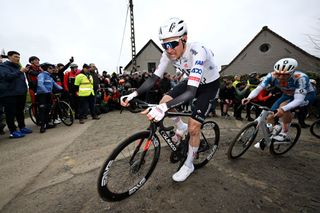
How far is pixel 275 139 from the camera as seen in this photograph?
366cm

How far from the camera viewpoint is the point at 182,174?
8.79 ft

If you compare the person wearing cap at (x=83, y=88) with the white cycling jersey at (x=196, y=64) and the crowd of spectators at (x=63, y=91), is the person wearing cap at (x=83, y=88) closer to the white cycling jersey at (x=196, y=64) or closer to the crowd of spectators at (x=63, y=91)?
the crowd of spectators at (x=63, y=91)

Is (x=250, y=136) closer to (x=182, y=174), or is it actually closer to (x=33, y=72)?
(x=182, y=174)

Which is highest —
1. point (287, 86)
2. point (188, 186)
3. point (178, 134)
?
point (287, 86)

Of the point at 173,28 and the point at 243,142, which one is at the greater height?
the point at 173,28

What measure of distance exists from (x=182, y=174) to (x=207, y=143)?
851mm

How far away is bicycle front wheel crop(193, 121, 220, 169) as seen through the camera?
313cm

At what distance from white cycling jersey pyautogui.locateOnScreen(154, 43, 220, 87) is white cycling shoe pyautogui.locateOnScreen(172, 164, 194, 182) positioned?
4.52 ft

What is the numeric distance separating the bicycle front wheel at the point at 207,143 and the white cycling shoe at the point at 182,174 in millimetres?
374

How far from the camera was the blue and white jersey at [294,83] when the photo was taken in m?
3.43

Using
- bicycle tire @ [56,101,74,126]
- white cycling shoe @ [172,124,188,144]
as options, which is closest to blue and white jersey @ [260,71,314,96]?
white cycling shoe @ [172,124,188,144]

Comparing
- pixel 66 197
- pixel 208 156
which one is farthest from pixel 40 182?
pixel 208 156

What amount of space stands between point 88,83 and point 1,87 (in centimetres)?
254

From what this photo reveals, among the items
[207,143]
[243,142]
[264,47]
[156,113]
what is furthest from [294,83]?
[264,47]
